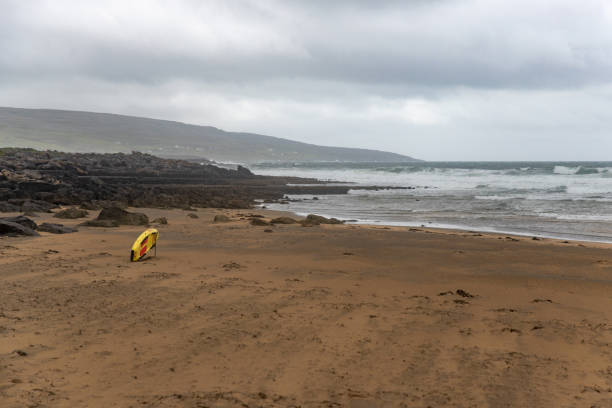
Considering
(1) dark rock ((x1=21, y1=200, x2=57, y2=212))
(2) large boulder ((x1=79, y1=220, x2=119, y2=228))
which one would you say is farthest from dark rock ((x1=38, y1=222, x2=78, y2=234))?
(1) dark rock ((x1=21, y1=200, x2=57, y2=212))

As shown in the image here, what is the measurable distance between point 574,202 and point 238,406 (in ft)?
85.3

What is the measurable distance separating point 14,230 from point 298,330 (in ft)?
24.4

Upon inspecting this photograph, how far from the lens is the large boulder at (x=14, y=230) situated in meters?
10.0

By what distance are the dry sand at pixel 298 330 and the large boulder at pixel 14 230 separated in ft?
2.69

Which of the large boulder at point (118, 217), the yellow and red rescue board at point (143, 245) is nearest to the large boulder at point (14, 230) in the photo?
the large boulder at point (118, 217)

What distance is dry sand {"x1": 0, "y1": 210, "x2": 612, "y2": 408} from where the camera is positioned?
3.69 meters

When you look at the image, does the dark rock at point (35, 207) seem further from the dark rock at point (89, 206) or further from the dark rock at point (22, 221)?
the dark rock at point (22, 221)

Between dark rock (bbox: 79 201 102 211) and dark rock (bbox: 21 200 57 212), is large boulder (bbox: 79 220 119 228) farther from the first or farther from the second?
dark rock (bbox: 79 201 102 211)

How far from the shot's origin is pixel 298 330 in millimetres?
5000

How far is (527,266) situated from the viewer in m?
8.74

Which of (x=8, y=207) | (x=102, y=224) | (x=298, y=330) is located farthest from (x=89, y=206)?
(x=298, y=330)

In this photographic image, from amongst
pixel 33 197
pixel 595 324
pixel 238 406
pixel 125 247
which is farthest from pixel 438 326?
pixel 33 197

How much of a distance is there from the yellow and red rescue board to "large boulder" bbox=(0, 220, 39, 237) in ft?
10.1

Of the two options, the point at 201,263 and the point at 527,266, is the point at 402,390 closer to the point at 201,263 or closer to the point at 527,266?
the point at 201,263
